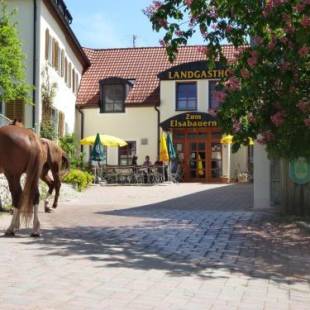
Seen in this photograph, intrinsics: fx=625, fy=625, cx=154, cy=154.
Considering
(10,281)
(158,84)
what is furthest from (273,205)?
Result: (158,84)

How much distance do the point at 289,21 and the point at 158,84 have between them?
26.6 meters

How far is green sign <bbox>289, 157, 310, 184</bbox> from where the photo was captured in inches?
557

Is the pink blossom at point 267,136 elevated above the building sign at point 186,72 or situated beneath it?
situated beneath

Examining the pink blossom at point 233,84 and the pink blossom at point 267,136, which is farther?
the pink blossom at point 267,136

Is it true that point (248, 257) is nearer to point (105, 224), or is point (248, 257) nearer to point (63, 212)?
point (105, 224)

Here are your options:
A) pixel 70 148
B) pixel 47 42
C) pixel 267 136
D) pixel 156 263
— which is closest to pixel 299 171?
pixel 267 136

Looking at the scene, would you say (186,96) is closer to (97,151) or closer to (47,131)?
(97,151)

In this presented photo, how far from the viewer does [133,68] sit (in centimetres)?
3791

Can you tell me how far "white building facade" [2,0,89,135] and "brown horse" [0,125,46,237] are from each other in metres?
13.7

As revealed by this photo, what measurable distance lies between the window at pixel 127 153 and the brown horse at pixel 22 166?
24507mm

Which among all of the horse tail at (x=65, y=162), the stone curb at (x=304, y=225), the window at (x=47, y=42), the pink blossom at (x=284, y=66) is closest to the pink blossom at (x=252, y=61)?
the pink blossom at (x=284, y=66)

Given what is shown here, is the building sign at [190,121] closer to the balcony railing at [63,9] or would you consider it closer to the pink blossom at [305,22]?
the balcony railing at [63,9]

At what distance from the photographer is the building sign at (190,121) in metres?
32.9

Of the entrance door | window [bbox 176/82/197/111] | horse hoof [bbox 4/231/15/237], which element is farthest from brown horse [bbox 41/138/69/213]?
window [bbox 176/82/197/111]
